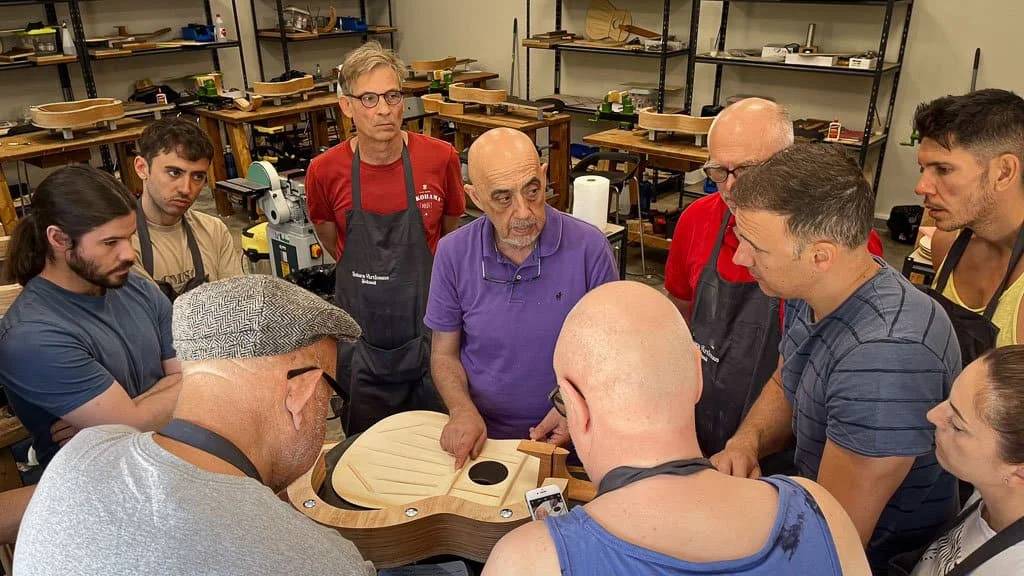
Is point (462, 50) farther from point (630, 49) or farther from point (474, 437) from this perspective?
point (474, 437)

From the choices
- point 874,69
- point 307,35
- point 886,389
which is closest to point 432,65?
point 307,35

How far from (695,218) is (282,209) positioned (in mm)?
2499

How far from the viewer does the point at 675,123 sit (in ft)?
17.5

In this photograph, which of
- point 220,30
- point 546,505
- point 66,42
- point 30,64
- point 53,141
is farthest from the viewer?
point 220,30

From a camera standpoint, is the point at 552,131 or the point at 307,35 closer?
the point at 552,131

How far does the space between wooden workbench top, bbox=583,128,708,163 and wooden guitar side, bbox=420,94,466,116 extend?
132cm

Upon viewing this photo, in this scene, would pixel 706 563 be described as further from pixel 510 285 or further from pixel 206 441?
pixel 510 285

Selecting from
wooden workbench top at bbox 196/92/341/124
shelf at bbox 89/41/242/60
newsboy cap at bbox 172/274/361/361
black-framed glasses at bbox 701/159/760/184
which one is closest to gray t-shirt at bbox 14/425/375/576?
newsboy cap at bbox 172/274/361/361

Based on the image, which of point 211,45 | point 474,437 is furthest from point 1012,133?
point 211,45

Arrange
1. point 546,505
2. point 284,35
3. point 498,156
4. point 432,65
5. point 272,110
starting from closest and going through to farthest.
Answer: point 546,505, point 498,156, point 272,110, point 284,35, point 432,65

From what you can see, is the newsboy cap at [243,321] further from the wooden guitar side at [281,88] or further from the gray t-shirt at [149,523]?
the wooden guitar side at [281,88]

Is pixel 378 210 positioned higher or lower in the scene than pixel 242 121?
higher

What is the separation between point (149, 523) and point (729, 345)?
63.8 inches

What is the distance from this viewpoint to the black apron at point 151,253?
2426 millimetres
